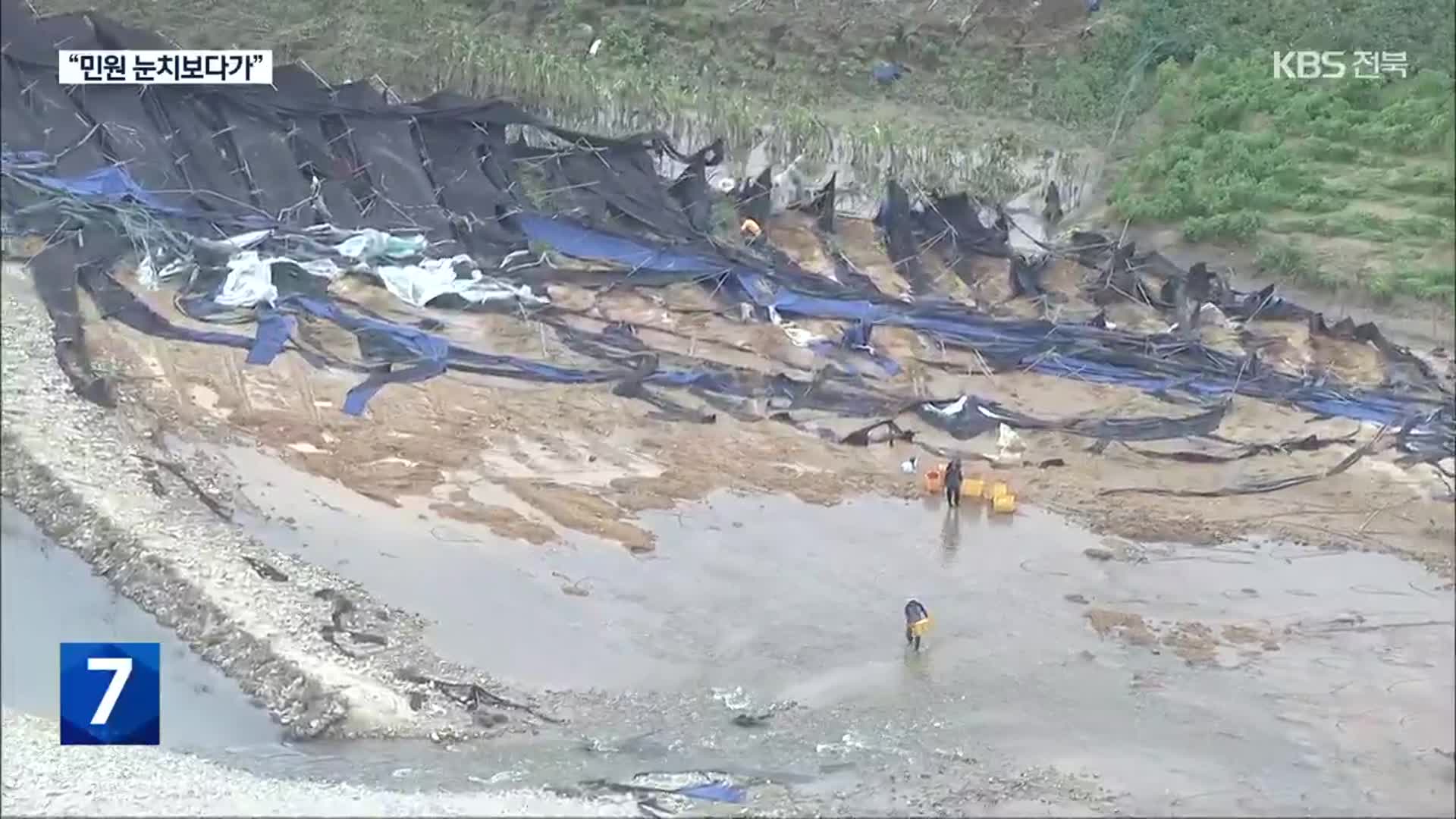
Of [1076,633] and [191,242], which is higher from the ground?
[191,242]

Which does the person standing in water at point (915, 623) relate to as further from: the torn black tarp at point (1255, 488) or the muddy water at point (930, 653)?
the torn black tarp at point (1255, 488)

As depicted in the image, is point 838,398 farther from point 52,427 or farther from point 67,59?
point 67,59

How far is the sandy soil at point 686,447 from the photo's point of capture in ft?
23.8

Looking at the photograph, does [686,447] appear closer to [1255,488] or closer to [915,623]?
[915,623]

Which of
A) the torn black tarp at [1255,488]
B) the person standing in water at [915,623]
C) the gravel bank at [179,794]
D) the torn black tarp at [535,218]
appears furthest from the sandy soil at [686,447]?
the gravel bank at [179,794]

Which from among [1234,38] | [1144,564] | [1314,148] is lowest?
[1144,564]

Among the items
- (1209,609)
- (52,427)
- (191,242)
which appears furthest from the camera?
(191,242)

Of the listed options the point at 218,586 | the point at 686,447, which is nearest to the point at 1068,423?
the point at 686,447

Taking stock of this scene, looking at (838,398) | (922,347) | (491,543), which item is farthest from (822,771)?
(922,347)

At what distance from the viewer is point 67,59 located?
9641 mm

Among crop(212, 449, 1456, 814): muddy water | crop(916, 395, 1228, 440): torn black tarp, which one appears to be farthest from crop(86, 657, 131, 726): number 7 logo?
crop(916, 395, 1228, 440): torn black tarp

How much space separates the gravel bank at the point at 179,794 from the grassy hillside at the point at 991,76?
606 cm

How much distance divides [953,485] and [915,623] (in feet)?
3.92

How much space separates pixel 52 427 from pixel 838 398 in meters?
4.43
